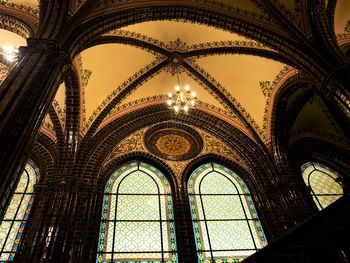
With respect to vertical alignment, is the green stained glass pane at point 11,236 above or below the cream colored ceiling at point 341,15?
below

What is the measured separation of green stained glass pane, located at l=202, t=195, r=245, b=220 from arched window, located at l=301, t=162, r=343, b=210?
2857 millimetres

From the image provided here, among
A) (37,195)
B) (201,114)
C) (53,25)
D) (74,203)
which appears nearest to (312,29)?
(201,114)

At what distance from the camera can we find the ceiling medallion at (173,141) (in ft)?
37.7

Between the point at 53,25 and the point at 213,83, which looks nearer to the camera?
the point at 53,25

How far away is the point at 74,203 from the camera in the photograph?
8484mm

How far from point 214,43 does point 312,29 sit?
3157 millimetres

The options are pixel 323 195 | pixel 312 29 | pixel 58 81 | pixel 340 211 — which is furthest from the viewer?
pixel 323 195

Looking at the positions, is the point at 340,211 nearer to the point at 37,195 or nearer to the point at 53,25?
the point at 53,25

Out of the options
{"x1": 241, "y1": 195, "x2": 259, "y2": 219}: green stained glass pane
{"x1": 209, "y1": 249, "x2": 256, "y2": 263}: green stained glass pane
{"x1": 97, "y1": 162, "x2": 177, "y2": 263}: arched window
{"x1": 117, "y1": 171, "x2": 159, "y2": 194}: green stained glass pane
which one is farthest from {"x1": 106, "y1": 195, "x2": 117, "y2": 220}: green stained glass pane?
{"x1": 241, "y1": 195, "x2": 259, "y2": 219}: green stained glass pane

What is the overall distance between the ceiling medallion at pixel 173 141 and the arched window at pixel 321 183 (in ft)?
14.0

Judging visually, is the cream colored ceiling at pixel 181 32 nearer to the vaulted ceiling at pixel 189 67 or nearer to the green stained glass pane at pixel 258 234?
the vaulted ceiling at pixel 189 67

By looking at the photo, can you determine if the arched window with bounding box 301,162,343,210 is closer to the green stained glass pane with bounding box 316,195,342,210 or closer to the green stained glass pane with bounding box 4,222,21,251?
the green stained glass pane with bounding box 316,195,342,210

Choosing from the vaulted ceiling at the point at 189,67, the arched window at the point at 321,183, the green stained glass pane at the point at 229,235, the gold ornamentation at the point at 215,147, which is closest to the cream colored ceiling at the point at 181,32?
the vaulted ceiling at the point at 189,67

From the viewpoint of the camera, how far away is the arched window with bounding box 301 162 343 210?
10.7 m
